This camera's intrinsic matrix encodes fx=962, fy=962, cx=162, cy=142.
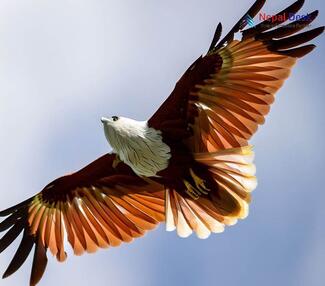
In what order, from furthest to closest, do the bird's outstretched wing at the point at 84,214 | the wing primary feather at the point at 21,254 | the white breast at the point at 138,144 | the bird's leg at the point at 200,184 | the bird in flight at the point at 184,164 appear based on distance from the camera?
the bird's outstretched wing at the point at 84,214 → the wing primary feather at the point at 21,254 → the bird's leg at the point at 200,184 → the white breast at the point at 138,144 → the bird in flight at the point at 184,164

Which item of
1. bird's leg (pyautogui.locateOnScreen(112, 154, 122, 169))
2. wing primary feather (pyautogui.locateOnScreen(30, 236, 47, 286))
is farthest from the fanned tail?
wing primary feather (pyautogui.locateOnScreen(30, 236, 47, 286))

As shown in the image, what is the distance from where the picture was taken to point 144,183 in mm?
11922

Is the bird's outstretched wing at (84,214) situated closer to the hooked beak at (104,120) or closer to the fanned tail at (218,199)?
the fanned tail at (218,199)

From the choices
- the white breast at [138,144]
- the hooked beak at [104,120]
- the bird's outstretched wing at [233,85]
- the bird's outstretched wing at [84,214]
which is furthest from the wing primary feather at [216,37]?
the bird's outstretched wing at [84,214]

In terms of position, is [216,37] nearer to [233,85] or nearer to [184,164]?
[233,85]

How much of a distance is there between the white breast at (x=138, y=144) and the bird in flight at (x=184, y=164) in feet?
0.04

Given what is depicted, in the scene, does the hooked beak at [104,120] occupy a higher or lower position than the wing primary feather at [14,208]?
lower

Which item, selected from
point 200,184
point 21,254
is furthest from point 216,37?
point 21,254

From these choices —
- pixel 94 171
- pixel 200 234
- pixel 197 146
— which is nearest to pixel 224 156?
pixel 197 146

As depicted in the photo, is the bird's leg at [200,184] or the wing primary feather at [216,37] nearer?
the wing primary feather at [216,37]

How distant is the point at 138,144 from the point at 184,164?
0.62 metres

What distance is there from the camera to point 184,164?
1105cm

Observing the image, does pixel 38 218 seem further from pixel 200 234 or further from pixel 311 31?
pixel 311 31

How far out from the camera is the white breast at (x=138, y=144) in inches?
423
